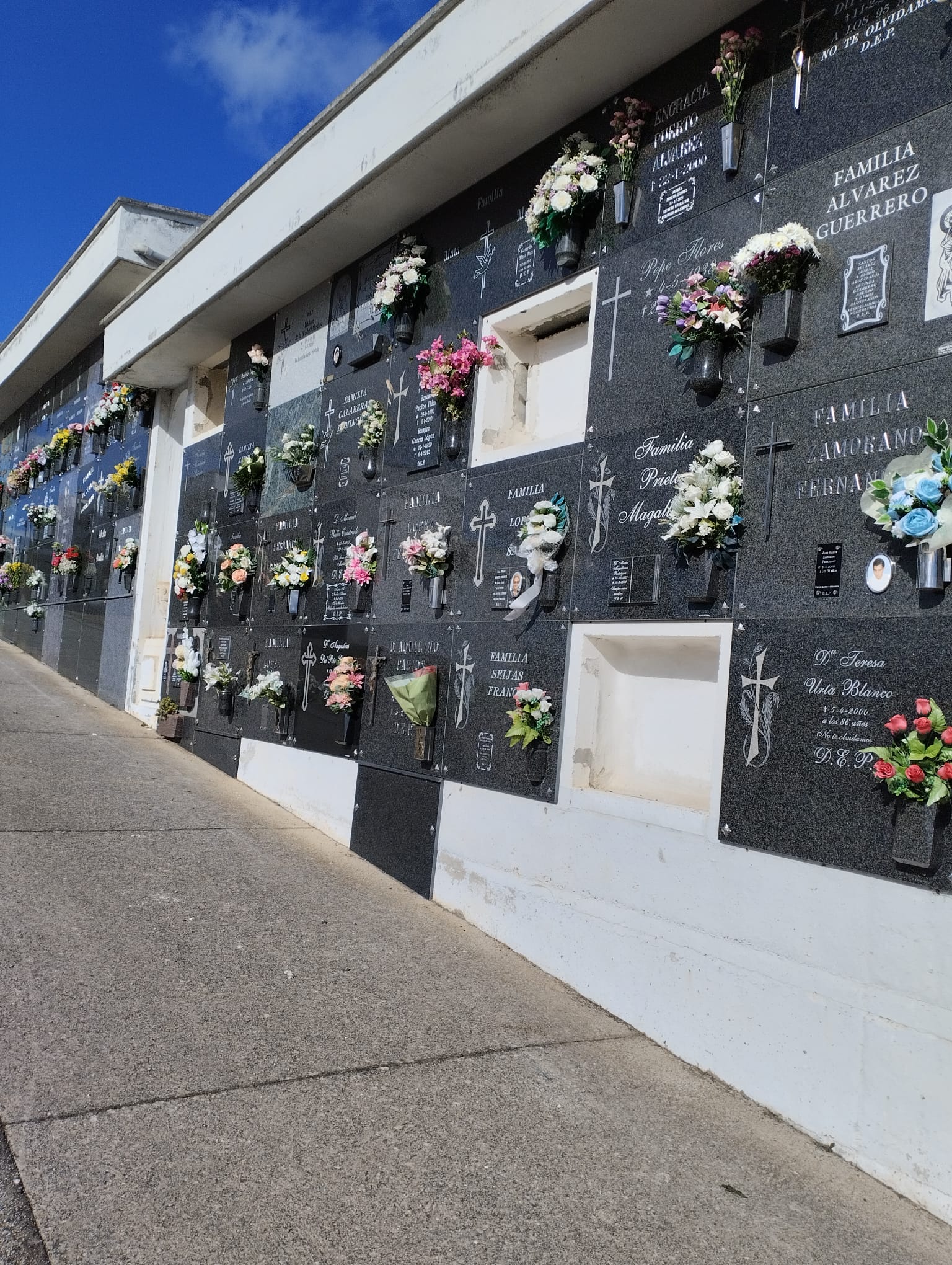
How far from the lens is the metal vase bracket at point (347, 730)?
714 cm

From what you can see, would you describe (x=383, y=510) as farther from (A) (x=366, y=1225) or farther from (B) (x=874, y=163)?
(A) (x=366, y=1225)

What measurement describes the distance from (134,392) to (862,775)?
412 inches

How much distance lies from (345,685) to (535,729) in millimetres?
2060

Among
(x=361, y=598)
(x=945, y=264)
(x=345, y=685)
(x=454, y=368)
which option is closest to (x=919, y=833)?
(x=945, y=264)

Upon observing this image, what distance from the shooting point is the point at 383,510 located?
7.14m

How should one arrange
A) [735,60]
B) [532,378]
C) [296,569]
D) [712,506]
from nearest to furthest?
[712,506], [735,60], [532,378], [296,569]

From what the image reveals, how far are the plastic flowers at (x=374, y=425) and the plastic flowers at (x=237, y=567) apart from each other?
7.01 feet

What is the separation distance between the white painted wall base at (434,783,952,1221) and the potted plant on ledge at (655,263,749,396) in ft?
6.67

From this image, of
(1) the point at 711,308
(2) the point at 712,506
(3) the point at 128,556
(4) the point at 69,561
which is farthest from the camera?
(4) the point at 69,561

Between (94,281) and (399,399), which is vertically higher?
(94,281)

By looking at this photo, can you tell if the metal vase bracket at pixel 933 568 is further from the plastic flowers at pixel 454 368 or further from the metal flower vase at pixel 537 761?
the plastic flowers at pixel 454 368

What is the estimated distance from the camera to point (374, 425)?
7.25 metres

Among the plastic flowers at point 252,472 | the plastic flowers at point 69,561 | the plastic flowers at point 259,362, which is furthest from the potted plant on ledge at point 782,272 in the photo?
the plastic flowers at point 69,561

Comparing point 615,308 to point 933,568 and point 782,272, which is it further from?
point 933,568
